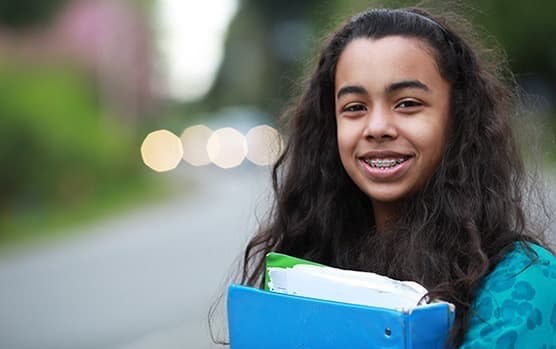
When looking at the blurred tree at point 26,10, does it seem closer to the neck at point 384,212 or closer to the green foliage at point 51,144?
the green foliage at point 51,144

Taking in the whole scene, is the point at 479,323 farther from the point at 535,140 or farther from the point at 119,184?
the point at 119,184

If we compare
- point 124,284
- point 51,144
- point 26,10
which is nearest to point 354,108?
point 124,284

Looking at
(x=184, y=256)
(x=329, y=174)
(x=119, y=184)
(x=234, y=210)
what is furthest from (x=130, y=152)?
(x=329, y=174)

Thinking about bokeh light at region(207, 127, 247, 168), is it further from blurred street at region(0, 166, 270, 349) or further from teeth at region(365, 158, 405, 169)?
teeth at region(365, 158, 405, 169)

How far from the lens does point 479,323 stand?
184 centimetres

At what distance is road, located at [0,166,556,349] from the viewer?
7.23 meters

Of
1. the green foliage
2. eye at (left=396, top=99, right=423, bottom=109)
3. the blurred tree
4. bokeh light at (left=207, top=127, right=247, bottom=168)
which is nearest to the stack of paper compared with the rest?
eye at (left=396, top=99, right=423, bottom=109)

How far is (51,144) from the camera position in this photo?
15.9 metres

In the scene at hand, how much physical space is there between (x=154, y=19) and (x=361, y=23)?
30.3m

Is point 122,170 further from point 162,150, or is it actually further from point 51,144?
point 162,150

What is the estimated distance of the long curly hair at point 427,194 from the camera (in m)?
2.04

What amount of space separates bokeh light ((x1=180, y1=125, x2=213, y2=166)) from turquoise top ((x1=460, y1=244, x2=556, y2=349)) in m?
33.9

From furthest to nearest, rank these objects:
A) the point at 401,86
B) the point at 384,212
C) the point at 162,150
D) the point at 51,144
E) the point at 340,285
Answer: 1. the point at 162,150
2. the point at 51,144
3. the point at 384,212
4. the point at 401,86
5. the point at 340,285

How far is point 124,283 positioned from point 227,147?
25280 millimetres
